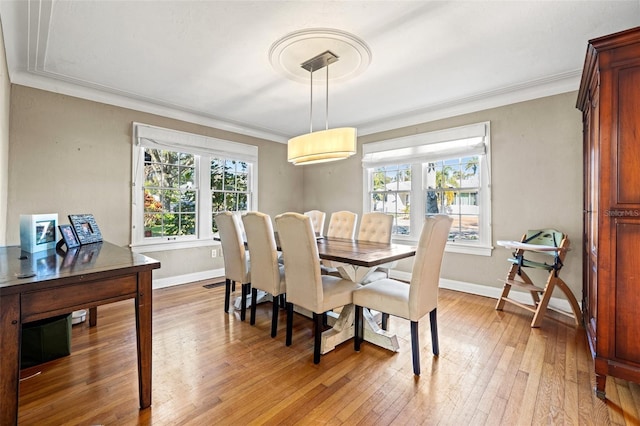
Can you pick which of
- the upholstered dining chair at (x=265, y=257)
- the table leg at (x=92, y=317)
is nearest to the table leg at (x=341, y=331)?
the upholstered dining chair at (x=265, y=257)

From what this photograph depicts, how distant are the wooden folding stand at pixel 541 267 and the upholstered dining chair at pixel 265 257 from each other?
7.54ft

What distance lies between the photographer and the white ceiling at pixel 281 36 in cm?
202

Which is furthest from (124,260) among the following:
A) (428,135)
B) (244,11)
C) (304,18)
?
(428,135)

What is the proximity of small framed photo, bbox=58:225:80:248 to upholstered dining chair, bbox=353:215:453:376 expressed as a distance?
208 cm

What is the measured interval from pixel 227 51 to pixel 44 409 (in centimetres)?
276

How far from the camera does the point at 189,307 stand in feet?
10.5

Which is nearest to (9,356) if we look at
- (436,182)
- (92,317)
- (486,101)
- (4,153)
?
(92,317)

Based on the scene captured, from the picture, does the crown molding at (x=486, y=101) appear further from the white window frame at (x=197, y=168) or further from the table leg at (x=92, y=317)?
the table leg at (x=92, y=317)

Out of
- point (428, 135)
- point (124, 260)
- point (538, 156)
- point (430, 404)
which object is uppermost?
point (428, 135)

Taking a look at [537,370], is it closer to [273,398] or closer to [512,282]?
[512,282]

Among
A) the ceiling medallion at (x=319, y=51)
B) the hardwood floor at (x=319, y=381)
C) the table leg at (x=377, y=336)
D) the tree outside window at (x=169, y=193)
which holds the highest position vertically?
the ceiling medallion at (x=319, y=51)

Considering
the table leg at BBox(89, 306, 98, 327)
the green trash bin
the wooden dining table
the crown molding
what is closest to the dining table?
the wooden dining table

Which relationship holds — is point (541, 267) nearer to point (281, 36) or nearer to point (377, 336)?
point (377, 336)

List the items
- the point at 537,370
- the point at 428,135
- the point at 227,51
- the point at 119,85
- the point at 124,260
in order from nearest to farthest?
the point at 124,260, the point at 537,370, the point at 227,51, the point at 119,85, the point at 428,135
